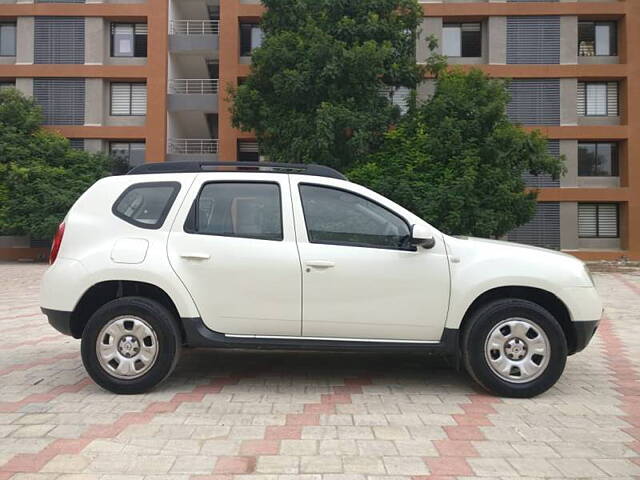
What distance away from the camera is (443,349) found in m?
4.45

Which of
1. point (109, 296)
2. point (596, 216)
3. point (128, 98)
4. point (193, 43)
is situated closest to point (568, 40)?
point (596, 216)

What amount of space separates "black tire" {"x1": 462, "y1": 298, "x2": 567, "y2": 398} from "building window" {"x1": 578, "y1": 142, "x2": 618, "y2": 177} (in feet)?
78.1

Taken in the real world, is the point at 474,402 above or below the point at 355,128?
below

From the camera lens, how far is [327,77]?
18.9 metres

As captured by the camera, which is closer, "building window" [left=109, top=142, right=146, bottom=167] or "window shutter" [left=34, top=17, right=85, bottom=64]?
"window shutter" [left=34, top=17, right=85, bottom=64]

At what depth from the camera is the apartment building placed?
2469cm

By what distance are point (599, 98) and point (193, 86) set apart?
19681 mm

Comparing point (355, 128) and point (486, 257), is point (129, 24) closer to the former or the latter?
point (355, 128)

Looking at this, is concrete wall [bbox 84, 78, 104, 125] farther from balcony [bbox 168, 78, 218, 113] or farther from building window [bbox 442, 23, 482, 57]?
building window [bbox 442, 23, 482, 57]

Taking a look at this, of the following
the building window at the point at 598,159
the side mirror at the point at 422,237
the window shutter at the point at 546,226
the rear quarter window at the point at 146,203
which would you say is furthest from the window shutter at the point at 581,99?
the rear quarter window at the point at 146,203

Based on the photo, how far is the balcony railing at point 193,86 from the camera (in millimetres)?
25734

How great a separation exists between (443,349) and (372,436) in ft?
3.74

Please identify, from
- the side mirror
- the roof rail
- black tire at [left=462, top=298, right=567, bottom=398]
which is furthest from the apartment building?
black tire at [left=462, top=298, right=567, bottom=398]

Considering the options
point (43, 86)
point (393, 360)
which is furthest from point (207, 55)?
point (393, 360)
